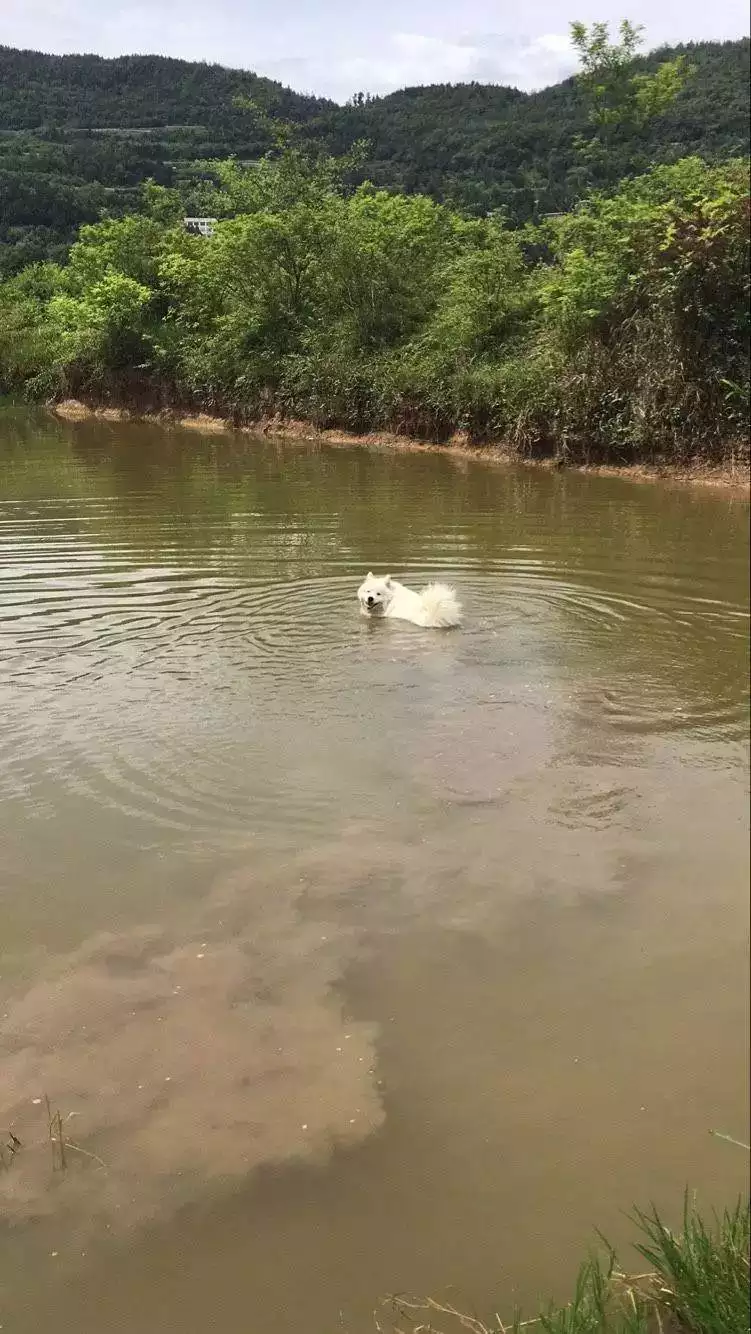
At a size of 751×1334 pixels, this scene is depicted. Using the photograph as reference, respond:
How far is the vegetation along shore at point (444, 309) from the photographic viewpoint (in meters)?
15.4

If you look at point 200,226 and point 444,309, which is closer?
point 444,309

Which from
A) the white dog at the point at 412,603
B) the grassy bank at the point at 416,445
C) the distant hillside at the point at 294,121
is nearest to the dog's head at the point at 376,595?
the white dog at the point at 412,603

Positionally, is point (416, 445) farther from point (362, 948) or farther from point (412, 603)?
point (362, 948)

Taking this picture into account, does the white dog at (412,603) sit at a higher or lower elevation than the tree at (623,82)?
lower

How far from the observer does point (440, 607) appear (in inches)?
360

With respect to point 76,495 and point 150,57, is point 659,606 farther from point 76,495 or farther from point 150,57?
point 150,57

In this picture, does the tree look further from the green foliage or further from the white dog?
the green foliage

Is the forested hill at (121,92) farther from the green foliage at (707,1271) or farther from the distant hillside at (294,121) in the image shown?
the green foliage at (707,1271)

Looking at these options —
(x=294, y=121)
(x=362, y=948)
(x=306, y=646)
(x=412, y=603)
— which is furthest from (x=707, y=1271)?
(x=294, y=121)

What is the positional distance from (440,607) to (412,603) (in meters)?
0.39

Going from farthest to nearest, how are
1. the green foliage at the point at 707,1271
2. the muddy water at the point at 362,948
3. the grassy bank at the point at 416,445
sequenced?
the grassy bank at the point at 416,445
the muddy water at the point at 362,948
the green foliage at the point at 707,1271

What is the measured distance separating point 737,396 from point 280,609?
6.84 meters

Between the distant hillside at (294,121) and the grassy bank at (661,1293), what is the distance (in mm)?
17356

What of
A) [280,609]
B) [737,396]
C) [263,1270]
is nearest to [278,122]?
[737,396]
